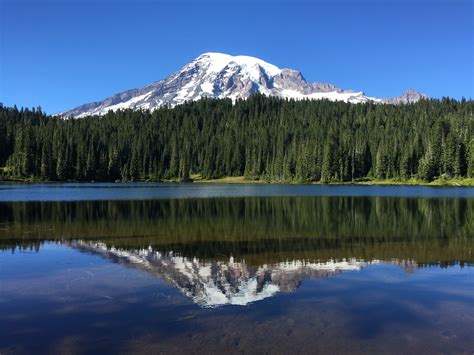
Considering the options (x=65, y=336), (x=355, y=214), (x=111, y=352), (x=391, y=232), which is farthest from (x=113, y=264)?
(x=355, y=214)

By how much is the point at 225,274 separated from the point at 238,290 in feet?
9.18

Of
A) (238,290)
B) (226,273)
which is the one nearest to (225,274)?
(226,273)

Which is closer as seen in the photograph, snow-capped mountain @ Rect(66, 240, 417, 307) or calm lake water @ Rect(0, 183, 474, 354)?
calm lake water @ Rect(0, 183, 474, 354)

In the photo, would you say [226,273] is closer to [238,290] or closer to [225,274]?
[225,274]

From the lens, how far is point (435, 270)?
22.1m

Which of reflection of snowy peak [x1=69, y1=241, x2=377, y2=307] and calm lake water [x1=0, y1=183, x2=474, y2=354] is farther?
reflection of snowy peak [x1=69, y1=241, x2=377, y2=307]

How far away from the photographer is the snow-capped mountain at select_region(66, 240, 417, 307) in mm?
17578

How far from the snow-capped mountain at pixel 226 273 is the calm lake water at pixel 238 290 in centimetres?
8

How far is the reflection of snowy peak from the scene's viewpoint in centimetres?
1755

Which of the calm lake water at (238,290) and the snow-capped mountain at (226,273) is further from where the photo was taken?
the snow-capped mountain at (226,273)

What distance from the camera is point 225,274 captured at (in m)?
20.9

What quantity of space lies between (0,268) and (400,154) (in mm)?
168784

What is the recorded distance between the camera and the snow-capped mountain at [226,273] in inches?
692

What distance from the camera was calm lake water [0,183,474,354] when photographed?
1278 centimetres
